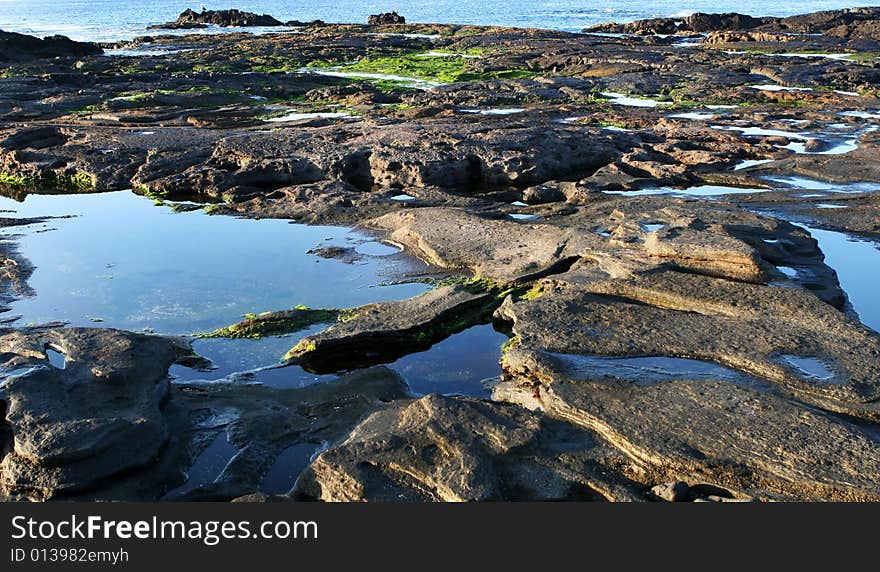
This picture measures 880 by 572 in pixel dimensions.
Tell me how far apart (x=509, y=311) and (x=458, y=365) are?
2.71 ft

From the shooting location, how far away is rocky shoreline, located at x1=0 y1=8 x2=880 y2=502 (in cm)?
610

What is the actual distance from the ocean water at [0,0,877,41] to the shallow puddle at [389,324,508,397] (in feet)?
159

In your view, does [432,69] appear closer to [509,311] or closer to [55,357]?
[509,311]

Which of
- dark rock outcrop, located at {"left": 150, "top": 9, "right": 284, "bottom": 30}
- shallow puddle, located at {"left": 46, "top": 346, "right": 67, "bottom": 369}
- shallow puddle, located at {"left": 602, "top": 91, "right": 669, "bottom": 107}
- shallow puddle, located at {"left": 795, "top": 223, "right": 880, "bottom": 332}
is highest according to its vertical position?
dark rock outcrop, located at {"left": 150, "top": 9, "right": 284, "bottom": 30}

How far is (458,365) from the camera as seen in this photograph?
8.87 meters

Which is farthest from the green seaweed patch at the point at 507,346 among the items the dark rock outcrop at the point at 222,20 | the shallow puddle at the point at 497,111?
the dark rock outcrop at the point at 222,20

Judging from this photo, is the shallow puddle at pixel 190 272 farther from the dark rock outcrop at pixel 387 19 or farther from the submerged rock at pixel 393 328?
the dark rock outcrop at pixel 387 19

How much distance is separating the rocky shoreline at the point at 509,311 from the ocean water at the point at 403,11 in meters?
37.5

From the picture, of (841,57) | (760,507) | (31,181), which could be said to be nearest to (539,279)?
(760,507)

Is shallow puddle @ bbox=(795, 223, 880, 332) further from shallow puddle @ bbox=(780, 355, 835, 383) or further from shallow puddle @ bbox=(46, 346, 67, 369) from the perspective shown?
shallow puddle @ bbox=(46, 346, 67, 369)

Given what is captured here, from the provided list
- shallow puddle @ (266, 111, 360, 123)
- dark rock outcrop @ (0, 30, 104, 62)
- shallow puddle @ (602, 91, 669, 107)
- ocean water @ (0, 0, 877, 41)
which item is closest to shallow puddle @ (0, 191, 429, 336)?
shallow puddle @ (266, 111, 360, 123)

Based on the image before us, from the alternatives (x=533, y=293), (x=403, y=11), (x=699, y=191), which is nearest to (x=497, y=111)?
(x=699, y=191)

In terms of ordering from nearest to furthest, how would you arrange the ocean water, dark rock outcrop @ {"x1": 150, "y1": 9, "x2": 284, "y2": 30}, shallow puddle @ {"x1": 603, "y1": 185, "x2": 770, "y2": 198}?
shallow puddle @ {"x1": 603, "y1": 185, "x2": 770, "y2": 198} < dark rock outcrop @ {"x1": 150, "y1": 9, "x2": 284, "y2": 30} < the ocean water

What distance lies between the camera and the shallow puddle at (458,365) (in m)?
8.44
